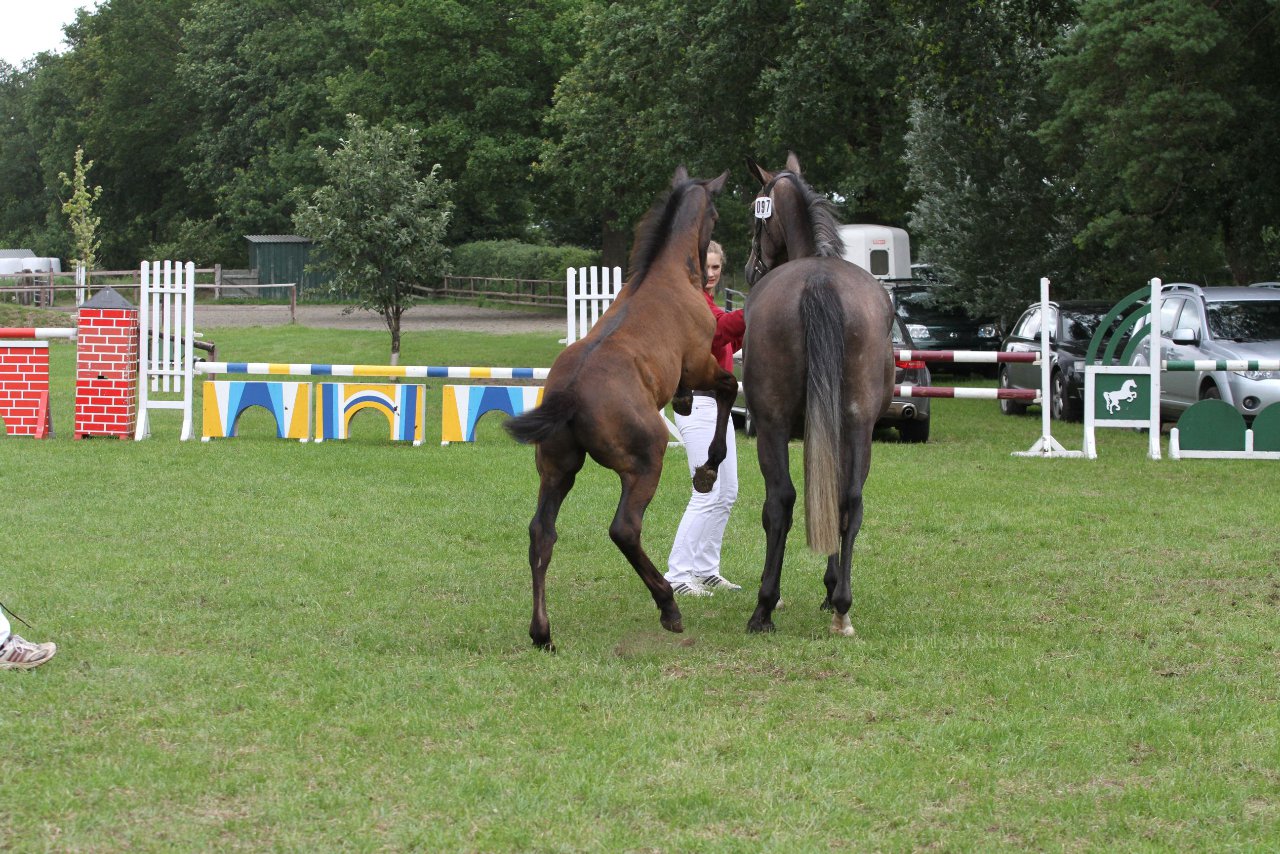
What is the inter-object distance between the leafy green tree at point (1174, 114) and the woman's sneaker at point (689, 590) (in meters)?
11.6

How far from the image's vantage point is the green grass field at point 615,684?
457 centimetres

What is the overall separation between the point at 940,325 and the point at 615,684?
22.1m

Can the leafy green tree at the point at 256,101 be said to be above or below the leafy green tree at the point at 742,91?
above

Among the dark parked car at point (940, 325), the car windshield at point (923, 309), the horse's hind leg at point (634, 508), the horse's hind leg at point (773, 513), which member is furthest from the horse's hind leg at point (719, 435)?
the car windshield at point (923, 309)

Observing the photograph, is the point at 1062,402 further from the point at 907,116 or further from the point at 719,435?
the point at 719,435

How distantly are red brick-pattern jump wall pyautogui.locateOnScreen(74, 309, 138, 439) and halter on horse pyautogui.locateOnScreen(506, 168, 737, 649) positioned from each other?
10411 millimetres

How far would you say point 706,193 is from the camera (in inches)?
300

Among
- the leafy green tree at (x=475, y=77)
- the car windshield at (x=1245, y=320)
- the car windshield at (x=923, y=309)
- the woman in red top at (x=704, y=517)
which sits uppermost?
the leafy green tree at (x=475, y=77)

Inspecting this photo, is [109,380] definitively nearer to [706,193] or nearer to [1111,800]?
[706,193]

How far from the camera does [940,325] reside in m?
27.3

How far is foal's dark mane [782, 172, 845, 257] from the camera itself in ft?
25.7

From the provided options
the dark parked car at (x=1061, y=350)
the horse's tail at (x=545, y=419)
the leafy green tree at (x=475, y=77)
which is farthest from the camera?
the leafy green tree at (x=475, y=77)

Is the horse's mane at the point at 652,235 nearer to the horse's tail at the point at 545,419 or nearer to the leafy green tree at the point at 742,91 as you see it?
the horse's tail at the point at 545,419

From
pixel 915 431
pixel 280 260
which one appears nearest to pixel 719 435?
pixel 915 431
